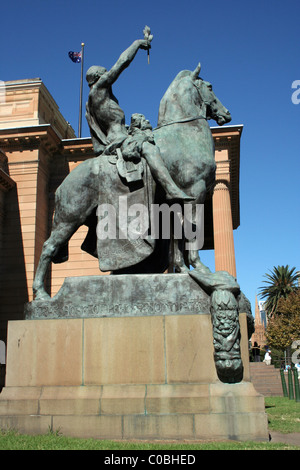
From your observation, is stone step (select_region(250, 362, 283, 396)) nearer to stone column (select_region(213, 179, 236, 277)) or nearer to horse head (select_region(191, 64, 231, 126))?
stone column (select_region(213, 179, 236, 277))

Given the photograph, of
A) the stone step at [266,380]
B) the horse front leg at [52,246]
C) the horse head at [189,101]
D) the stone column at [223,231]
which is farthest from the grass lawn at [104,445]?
the stone column at [223,231]

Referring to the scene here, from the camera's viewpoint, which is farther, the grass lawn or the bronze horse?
the bronze horse

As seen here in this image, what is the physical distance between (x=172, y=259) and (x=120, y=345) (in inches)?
66.3

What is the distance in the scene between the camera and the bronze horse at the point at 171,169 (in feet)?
23.0

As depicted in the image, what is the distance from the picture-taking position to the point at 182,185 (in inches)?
276

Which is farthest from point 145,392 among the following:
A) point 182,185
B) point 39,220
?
point 39,220

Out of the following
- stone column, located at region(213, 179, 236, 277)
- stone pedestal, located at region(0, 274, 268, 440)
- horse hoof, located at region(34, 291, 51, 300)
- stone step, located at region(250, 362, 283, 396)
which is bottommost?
stone step, located at region(250, 362, 283, 396)

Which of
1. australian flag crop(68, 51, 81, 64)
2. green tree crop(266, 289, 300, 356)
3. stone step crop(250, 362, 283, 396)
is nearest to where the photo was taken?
stone step crop(250, 362, 283, 396)

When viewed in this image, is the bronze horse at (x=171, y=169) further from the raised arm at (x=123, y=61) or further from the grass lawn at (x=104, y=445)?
the grass lawn at (x=104, y=445)

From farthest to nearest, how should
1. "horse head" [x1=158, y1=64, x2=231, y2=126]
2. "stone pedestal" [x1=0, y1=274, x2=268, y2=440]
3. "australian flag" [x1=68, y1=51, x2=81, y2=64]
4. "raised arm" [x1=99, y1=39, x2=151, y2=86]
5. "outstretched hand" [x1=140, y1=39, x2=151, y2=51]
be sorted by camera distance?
"australian flag" [x1=68, y1=51, x2=81, y2=64], "outstretched hand" [x1=140, y1=39, x2=151, y2=51], "raised arm" [x1=99, y1=39, x2=151, y2=86], "horse head" [x1=158, y1=64, x2=231, y2=126], "stone pedestal" [x1=0, y1=274, x2=268, y2=440]

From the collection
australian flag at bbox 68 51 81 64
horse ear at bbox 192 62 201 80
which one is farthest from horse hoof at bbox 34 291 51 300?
australian flag at bbox 68 51 81 64

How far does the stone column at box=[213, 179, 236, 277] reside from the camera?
3131 cm

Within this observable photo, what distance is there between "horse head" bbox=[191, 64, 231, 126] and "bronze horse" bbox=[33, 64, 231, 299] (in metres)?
0.03
